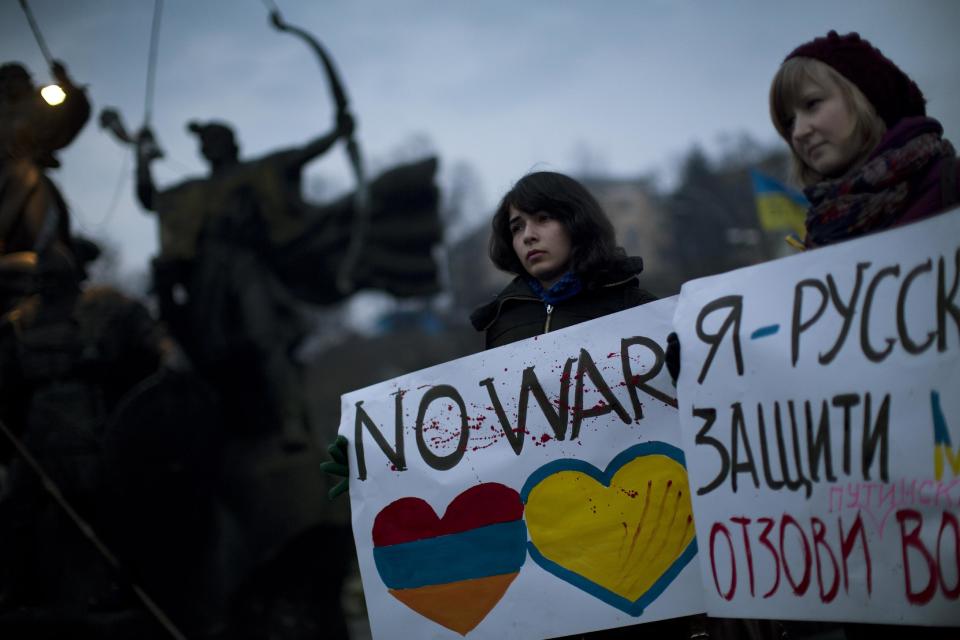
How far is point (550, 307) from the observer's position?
2.93m

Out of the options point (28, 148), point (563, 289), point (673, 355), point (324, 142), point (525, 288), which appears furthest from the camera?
point (324, 142)

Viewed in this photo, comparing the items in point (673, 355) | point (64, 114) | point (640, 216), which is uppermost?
point (640, 216)

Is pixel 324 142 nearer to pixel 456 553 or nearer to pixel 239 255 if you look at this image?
pixel 239 255

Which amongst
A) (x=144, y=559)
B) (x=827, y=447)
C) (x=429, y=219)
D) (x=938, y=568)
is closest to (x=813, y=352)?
(x=827, y=447)

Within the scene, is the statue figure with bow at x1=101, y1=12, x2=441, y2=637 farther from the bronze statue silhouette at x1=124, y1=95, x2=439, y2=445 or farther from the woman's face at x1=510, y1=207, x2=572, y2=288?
the woman's face at x1=510, y1=207, x2=572, y2=288

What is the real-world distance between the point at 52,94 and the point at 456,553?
4.85 metres

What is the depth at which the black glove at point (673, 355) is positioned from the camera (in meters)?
2.48

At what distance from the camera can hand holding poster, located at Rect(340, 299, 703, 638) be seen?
2.55 m

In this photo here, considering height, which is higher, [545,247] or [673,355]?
[545,247]

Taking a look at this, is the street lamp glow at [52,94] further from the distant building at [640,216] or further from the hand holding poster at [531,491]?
the distant building at [640,216]

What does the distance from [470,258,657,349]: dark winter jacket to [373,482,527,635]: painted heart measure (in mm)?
495

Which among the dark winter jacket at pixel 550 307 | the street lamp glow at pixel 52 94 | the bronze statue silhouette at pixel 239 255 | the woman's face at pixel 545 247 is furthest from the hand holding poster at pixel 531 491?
the bronze statue silhouette at pixel 239 255

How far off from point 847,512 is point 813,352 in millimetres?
370

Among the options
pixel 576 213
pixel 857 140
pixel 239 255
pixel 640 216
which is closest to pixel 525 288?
pixel 576 213
